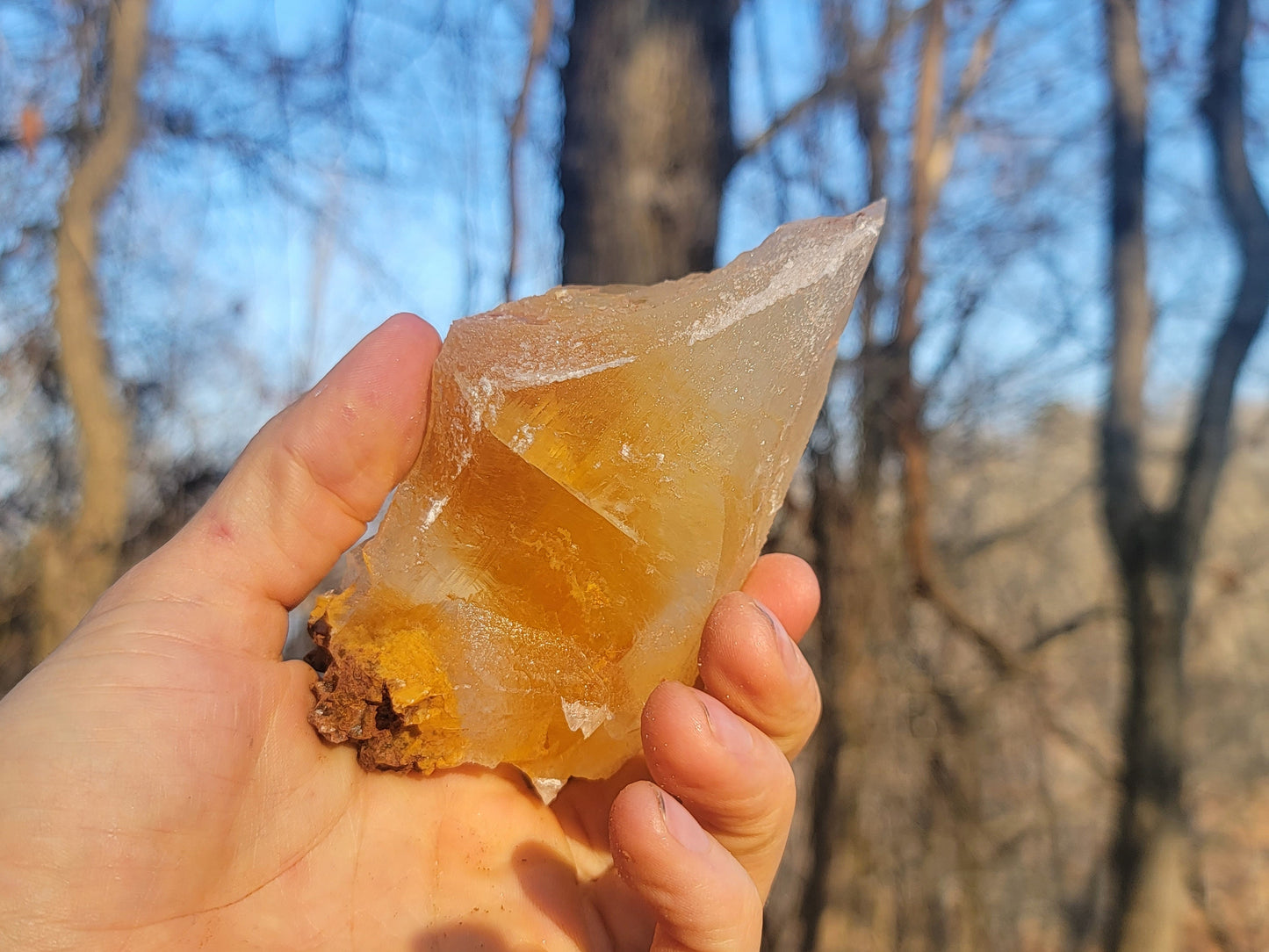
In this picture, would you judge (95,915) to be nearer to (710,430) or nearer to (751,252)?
(710,430)

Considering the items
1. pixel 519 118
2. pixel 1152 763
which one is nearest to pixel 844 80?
pixel 519 118

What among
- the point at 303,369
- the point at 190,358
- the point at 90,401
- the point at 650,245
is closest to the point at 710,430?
the point at 650,245

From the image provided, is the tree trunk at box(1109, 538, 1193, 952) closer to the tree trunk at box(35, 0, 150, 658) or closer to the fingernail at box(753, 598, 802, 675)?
the fingernail at box(753, 598, 802, 675)

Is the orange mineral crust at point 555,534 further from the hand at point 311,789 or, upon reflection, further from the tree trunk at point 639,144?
the tree trunk at point 639,144

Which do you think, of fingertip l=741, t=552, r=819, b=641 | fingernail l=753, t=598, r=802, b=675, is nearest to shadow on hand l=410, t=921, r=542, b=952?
fingernail l=753, t=598, r=802, b=675

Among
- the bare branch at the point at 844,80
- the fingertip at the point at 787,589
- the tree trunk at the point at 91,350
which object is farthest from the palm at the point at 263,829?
the tree trunk at the point at 91,350

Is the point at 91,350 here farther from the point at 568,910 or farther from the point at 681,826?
the point at 681,826
